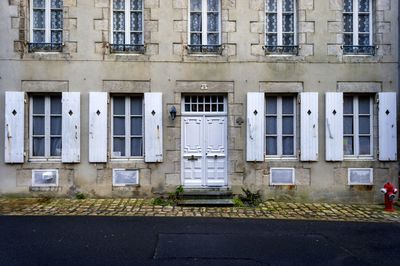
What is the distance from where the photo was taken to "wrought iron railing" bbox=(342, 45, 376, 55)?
1016cm

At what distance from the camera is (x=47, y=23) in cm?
996

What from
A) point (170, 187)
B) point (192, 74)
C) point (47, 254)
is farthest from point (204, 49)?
point (47, 254)

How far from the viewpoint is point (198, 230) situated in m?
6.95

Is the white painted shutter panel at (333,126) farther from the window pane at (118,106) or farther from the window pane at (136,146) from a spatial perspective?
the window pane at (118,106)

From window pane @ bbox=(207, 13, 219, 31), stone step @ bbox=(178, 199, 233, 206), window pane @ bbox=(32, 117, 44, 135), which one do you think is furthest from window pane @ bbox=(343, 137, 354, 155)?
window pane @ bbox=(32, 117, 44, 135)

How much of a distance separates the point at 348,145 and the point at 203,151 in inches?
144

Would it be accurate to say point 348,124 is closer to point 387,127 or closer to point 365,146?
point 365,146

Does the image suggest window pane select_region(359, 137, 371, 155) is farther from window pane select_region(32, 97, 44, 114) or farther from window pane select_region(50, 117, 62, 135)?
window pane select_region(32, 97, 44, 114)

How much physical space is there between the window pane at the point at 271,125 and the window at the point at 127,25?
→ 3.64 meters

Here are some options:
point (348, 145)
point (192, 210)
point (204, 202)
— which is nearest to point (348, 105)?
point (348, 145)

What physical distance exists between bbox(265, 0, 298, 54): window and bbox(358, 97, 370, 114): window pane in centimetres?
213

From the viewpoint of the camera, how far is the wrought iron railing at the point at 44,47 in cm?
985

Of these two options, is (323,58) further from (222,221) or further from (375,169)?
(222,221)

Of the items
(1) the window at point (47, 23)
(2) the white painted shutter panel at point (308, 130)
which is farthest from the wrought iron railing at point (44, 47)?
(2) the white painted shutter panel at point (308, 130)
